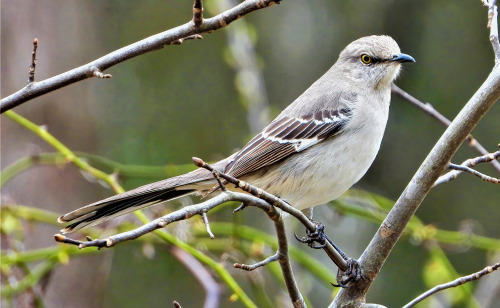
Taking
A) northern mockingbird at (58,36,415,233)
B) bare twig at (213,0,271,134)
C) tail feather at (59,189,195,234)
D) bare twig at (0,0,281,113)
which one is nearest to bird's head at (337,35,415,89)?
northern mockingbird at (58,36,415,233)

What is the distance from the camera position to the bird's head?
16.3 feet

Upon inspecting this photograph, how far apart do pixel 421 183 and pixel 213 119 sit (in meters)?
6.48

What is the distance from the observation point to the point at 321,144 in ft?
15.2

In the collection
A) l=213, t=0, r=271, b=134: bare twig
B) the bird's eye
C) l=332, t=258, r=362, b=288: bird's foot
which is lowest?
l=332, t=258, r=362, b=288: bird's foot

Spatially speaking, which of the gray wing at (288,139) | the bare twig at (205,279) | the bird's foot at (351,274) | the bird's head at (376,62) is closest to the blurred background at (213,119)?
the bare twig at (205,279)

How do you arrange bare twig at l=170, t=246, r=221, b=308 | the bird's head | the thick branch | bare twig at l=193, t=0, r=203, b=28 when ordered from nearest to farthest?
1. bare twig at l=193, t=0, r=203, b=28
2. the thick branch
3. bare twig at l=170, t=246, r=221, b=308
4. the bird's head

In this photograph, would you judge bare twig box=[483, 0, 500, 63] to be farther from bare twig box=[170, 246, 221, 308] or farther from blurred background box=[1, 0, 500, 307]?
bare twig box=[170, 246, 221, 308]

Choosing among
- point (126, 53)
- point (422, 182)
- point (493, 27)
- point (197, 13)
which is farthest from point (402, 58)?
point (126, 53)

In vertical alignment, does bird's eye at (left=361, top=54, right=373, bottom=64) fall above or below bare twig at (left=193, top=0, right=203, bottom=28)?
above

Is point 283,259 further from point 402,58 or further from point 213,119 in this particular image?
point 213,119

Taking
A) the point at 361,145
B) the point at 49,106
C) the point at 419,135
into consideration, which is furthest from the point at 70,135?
the point at 419,135

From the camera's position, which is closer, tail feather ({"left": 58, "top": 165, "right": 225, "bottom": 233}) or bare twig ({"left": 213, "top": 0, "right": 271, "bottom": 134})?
tail feather ({"left": 58, "top": 165, "right": 225, "bottom": 233})

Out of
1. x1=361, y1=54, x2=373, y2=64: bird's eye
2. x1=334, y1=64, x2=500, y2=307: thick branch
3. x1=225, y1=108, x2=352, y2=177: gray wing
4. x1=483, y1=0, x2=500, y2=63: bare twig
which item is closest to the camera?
x1=334, y1=64, x2=500, y2=307: thick branch

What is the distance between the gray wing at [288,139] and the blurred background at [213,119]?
43cm
